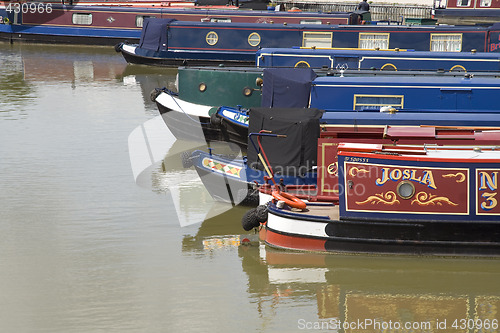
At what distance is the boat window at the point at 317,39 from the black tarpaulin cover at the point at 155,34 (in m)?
5.86

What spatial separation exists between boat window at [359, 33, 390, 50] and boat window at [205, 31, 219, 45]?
18.9 ft

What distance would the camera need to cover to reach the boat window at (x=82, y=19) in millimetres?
38334

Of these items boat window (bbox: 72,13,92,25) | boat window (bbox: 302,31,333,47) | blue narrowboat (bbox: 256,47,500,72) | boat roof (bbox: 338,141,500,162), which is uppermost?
boat window (bbox: 72,13,92,25)

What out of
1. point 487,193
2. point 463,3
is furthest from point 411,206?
point 463,3

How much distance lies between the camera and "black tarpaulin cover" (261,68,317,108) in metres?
17.5

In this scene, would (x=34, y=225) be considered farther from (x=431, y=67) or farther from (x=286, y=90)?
(x=431, y=67)

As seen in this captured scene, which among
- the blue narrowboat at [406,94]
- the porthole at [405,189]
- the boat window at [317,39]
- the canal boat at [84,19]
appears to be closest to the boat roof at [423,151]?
the porthole at [405,189]

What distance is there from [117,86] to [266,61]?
868cm

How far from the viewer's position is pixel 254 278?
12.4 metres

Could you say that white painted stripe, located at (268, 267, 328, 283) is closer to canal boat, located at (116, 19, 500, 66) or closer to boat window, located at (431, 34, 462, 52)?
canal boat, located at (116, 19, 500, 66)

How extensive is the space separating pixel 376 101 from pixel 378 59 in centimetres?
579

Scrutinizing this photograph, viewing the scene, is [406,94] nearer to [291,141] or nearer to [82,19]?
[291,141]

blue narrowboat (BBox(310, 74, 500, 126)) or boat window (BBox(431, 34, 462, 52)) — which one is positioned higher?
boat window (BBox(431, 34, 462, 52))

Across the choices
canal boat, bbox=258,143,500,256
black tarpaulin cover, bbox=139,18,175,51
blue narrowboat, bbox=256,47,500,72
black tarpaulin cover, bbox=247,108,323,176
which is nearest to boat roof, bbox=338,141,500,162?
canal boat, bbox=258,143,500,256
